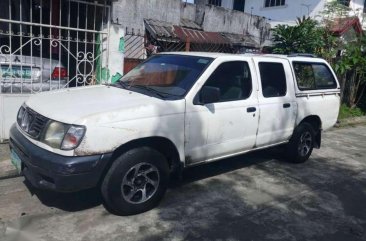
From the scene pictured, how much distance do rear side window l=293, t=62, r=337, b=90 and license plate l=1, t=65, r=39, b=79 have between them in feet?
14.3

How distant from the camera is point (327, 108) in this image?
618 centimetres

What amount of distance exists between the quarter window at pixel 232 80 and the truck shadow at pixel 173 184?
1.29 metres

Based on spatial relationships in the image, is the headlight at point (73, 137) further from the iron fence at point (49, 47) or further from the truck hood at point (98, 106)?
the iron fence at point (49, 47)

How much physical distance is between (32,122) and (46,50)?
370cm

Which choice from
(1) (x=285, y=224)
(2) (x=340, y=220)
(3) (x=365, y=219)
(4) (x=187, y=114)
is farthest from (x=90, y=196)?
(3) (x=365, y=219)

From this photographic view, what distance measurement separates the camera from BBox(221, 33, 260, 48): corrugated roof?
11.7 metres

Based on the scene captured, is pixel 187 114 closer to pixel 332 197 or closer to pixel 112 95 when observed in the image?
pixel 112 95

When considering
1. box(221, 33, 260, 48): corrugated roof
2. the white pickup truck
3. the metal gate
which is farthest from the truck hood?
box(221, 33, 260, 48): corrugated roof

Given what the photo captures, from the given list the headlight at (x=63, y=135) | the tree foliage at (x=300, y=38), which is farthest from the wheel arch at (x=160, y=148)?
the tree foliage at (x=300, y=38)

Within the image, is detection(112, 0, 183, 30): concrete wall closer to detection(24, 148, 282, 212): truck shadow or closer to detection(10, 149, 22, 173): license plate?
detection(24, 148, 282, 212): truck shadow

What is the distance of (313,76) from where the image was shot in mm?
5941

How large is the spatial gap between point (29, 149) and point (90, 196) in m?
1.06

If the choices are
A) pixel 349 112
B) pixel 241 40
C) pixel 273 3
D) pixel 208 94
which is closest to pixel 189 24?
pixel 241 40

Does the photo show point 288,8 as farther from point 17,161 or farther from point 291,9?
point 17,161
